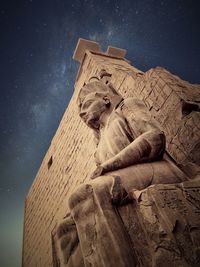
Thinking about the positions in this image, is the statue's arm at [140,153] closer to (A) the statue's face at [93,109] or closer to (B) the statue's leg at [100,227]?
(B) the statue's leg at [100,227]

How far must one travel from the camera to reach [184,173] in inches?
57.3

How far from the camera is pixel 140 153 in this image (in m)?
1.47

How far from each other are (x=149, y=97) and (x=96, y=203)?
1.66 meters

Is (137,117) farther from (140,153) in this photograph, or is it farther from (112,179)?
(112,179)

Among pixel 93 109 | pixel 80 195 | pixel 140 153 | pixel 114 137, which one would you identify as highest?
pixel 93 109

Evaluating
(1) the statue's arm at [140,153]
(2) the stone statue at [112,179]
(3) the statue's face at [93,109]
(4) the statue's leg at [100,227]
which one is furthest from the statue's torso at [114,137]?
(4) the statue's leg at [100,227]

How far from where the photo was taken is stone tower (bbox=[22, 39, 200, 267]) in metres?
1.00

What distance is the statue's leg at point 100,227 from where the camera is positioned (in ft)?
3.31

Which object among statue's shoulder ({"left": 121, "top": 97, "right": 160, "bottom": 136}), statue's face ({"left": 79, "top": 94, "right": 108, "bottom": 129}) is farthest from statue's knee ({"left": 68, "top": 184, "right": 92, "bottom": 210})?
statue's face ({"left": 79, "top": 94, "right": 108, "bottom": 129})

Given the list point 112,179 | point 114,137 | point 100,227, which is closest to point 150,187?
point 112,179

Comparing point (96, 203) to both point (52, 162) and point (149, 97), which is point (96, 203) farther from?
point (52, 162)

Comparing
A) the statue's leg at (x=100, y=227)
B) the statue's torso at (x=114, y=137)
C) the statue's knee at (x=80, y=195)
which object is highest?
the statue's torso at (x=114, y=137)

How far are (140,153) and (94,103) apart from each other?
825 mm

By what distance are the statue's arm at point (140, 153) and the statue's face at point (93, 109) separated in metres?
0.67
